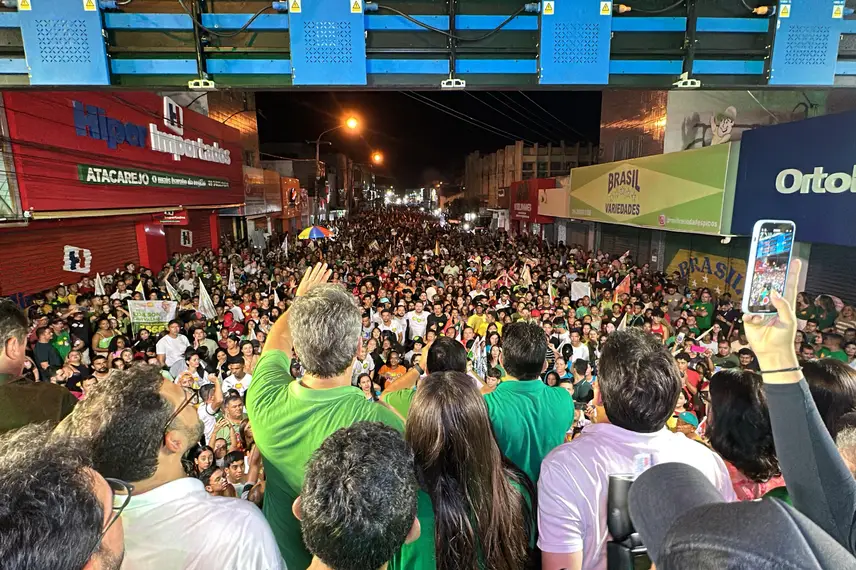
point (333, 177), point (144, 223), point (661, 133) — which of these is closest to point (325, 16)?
point (144, 223)

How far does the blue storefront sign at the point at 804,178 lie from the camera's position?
748 cm

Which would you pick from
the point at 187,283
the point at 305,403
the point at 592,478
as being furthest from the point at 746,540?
the point at 187,283

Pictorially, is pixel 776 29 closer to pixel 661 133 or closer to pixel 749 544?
pixel 749 544

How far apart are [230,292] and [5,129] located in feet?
16.7

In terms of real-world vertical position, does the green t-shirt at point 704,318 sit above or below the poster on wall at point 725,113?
below

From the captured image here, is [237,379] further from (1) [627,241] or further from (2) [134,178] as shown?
(1) [627,241]

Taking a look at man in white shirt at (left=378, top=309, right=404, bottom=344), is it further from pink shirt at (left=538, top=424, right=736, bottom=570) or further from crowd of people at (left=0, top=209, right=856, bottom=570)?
pink shirt at (left=538, top=424, right=736, bottom=570)

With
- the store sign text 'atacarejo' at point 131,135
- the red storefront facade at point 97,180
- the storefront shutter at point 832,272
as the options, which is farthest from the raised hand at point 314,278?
the storefront shutter at point 832,272

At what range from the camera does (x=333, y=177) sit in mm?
61625

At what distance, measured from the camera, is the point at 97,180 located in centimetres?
1036

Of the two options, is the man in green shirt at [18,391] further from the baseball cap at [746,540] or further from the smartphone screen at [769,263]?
the smartphone screen at [769,263]

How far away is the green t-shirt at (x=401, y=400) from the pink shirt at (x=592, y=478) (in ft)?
3.60

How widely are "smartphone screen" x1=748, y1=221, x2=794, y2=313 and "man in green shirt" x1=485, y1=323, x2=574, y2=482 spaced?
4.50 feet

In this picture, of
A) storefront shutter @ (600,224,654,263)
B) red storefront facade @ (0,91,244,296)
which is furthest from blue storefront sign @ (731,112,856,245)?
red storefront facade @ (0,91,244,296)
